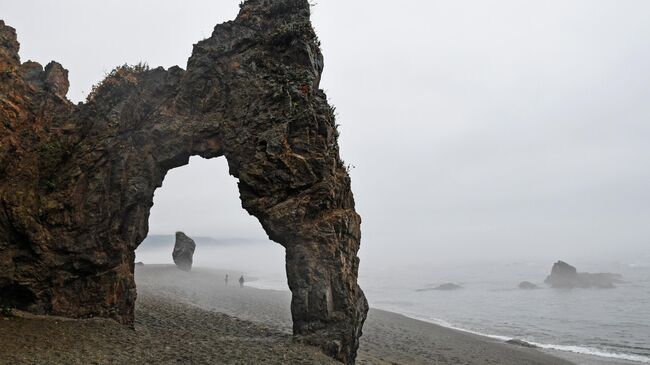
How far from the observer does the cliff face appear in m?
17.4

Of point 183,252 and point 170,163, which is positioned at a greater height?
point 170,163

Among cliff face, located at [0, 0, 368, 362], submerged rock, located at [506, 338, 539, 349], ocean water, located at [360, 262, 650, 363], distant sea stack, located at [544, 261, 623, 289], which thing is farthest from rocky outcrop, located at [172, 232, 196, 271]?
distant sea stack, located at [544, 261, 623, 289]

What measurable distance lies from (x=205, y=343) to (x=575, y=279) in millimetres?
88777

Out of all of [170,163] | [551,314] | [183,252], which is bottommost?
[551,314]

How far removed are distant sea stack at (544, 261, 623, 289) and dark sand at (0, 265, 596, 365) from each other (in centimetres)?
6079

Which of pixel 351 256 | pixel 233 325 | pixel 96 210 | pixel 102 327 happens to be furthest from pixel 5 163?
pixel 351 256

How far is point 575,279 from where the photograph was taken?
3199 inches

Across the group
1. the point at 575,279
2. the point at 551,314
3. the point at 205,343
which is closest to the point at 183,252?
the point at 205,343

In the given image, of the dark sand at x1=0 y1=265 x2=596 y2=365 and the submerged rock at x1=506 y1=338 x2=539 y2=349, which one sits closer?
the dark sand at x1=0 y1=265 x2=596 y2=365

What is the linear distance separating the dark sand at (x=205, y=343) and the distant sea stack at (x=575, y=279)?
199 ft

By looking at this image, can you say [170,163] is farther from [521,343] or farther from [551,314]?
[551,314]

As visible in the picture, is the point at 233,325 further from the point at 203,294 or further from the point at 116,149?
the point at 203,294

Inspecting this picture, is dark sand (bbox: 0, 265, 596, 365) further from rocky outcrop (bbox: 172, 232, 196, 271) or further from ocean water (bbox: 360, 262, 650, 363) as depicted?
rocky outcrop (bbox: 172, 232, 196, 271)

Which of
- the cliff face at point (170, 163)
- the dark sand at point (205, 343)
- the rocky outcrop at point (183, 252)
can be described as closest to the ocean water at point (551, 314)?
the dark sand at point (205, 343)
